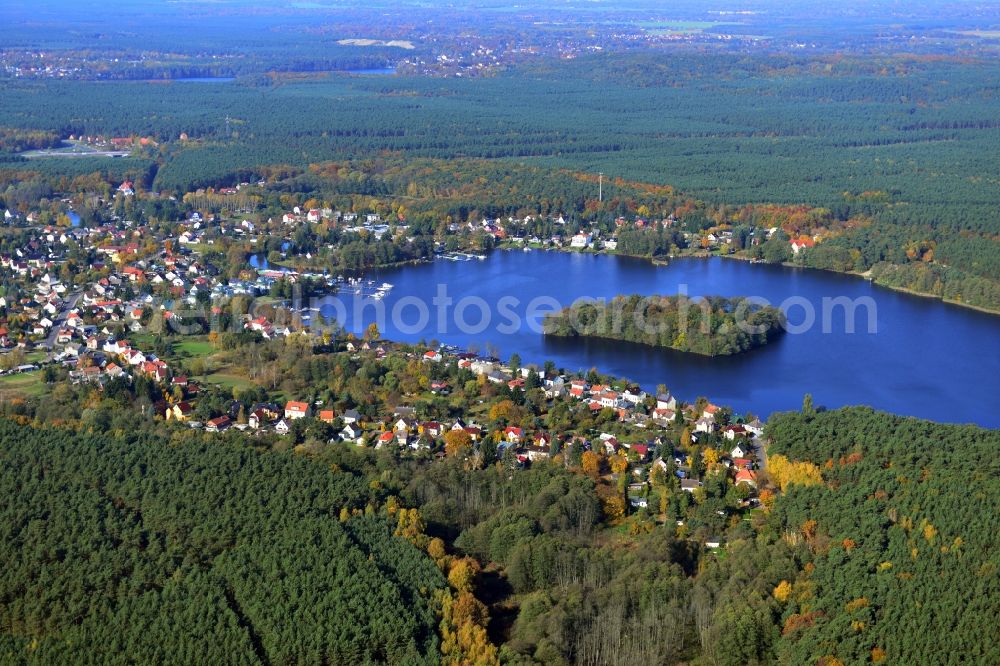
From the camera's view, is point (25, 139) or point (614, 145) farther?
point (25, 139)

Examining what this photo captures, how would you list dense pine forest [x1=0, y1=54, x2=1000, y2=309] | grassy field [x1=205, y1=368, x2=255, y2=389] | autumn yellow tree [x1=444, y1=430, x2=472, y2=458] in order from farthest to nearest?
dense pine forest [x1=0, y1=54, x2=1000, y2=309], grassy field [x1=205, y1=368, x2=255, y2=389], autumn yellow tree [x1=444, y1=430, x2=472, y2=458]

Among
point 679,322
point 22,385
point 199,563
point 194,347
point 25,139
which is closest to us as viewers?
point 199,563

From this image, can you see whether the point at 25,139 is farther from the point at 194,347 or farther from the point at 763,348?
the point at 763,348

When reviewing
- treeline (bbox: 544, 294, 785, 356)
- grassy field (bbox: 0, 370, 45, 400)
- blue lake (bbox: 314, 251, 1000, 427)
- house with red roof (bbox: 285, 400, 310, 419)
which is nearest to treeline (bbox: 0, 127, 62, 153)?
blue lake (bbox: 314, 251, 1000, 427)

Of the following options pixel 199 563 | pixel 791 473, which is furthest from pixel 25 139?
pixel 791 473

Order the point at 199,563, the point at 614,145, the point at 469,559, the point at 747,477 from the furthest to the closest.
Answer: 1. the point at 614,145
2. the point at 747,477
3. the point at 469,559
4. the point at 199,563

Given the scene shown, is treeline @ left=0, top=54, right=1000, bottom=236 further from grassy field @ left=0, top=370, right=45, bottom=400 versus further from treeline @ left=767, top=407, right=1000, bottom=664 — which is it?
grassy field @ left=0, top=370, right=45, bottom=400

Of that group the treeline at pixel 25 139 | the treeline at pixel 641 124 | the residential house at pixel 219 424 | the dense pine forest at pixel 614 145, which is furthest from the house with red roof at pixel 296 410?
the treeline at pixel 25 139
